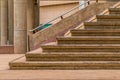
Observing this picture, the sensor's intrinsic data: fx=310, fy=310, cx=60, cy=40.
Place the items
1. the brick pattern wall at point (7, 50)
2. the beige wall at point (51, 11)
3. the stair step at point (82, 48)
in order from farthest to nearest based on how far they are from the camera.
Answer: the beige wall at point (51, 11), the brick pattern wall at point (7, 50), the stair step at point (82, 48)

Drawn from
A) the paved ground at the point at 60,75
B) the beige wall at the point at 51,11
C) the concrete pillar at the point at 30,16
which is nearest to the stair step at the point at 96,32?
the paved ground at the point at 60,75

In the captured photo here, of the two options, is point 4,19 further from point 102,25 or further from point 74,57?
point 74,57

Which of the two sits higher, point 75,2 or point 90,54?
point 75,2

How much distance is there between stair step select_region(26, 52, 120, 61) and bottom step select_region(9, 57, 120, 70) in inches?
8.7

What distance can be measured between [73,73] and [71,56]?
0.80 m

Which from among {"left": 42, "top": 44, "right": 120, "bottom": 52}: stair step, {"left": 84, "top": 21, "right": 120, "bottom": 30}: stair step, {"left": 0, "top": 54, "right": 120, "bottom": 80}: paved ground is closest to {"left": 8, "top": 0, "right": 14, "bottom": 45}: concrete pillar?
{"left": 84, "top": 21, "right": 120, "bottom": 30}: stair step

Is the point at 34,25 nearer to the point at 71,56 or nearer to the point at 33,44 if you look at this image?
the point at 33,44

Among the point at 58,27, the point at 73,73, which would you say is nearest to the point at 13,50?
the point at 58,27

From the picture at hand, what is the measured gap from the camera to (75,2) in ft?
86.8

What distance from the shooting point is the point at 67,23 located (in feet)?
40.9

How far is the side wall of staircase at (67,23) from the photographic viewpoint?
39.9 feet

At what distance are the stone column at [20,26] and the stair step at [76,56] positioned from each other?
23.7ft

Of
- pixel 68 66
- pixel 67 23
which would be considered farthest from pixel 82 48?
pixel 67 23

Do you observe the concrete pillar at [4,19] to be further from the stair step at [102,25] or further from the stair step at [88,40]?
the stair step at [88,40]
